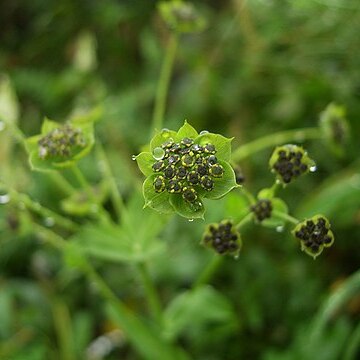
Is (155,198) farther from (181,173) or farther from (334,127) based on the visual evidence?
(334,127)

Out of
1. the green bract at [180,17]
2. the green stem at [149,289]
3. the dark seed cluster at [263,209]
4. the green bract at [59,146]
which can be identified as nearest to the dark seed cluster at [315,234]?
the dark seed cluster at [263,209]

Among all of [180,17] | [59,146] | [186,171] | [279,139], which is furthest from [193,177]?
[180,17]

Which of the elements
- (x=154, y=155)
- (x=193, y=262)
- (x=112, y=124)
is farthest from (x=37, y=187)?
(x=154, y=155)

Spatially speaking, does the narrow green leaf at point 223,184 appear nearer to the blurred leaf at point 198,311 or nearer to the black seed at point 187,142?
the black seed at point 187,142

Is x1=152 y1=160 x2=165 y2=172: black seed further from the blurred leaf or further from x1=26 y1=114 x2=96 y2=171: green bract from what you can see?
the blurred leaf

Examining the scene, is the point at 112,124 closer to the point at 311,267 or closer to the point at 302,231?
the point at 311,267

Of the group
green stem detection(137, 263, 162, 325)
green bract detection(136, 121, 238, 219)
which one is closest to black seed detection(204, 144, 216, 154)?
green bract detection(136, 121, 238, 219)
